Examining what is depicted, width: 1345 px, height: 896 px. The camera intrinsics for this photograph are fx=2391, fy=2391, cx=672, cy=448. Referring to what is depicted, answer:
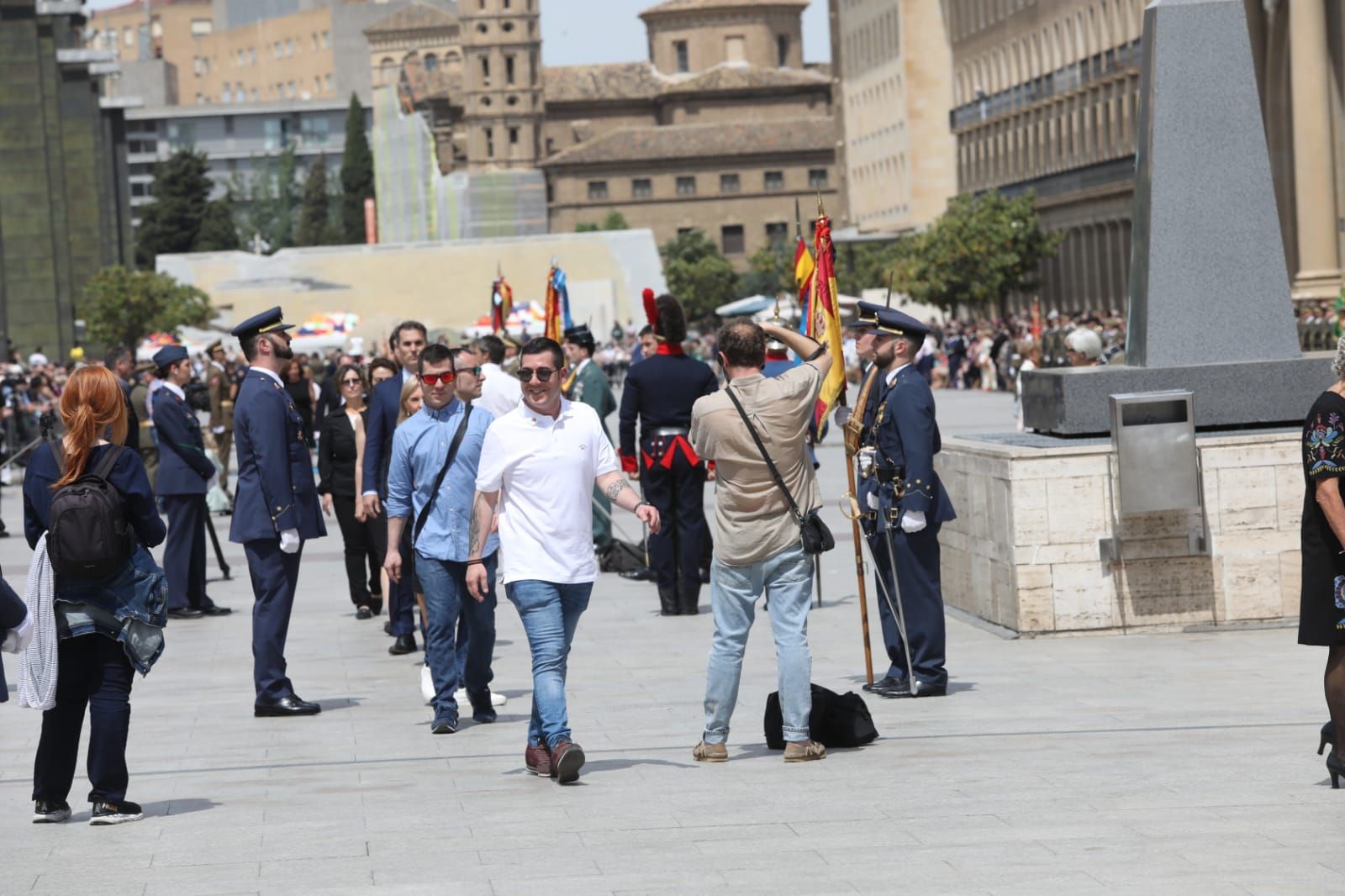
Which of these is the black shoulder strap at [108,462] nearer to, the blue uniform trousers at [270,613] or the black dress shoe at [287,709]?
the blue uniform trousers at [270,613]

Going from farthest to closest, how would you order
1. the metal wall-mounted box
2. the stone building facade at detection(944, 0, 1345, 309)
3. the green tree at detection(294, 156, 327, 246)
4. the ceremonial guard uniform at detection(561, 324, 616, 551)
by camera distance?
1. the green tree at detection(294, 156, 327, 246)
2. the stone building facade at detection(944, 0, 1345, 309)
3. the ceremonial guard uniform at detection(561, 324, 616, 551)
4. the metal wall-mounted box

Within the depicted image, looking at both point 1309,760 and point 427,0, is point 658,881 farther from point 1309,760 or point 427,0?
point 427,0

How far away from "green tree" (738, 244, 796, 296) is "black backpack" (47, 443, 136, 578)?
351ft

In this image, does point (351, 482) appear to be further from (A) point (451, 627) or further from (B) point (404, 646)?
(A) point (451, 627)

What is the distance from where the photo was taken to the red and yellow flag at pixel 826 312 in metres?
12.0

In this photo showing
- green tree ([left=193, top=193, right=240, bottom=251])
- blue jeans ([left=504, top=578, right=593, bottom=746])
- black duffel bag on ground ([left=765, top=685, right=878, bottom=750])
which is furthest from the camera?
green tree ([left=193, top=193, right=240, bottom=251])

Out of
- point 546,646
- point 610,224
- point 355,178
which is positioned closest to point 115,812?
point 546,646

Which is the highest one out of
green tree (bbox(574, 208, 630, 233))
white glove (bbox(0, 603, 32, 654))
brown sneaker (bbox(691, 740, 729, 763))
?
green tree (bbox(574, 208, 630, 233))

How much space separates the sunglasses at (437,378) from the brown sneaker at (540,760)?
7.00 feet

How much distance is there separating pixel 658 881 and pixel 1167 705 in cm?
384

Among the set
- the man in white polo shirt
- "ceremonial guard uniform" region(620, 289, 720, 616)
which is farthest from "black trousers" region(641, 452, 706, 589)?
the man in white polo shirt

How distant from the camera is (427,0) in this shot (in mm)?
187625

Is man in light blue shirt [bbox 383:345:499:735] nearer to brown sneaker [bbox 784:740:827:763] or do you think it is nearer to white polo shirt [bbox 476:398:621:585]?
white polo shirt [bbox 476:398:621:585]

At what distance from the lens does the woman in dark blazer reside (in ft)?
49.7
